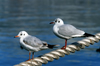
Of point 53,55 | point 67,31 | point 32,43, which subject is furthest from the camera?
point 67,31

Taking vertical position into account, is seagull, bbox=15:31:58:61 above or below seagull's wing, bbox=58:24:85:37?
below

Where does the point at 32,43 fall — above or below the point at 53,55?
above

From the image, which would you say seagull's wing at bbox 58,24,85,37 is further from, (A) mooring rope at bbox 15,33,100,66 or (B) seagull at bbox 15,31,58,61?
(B) seagull at bbox 15,31,58,61

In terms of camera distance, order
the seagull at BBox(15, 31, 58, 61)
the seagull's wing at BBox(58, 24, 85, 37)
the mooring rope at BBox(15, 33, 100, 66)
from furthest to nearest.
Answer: the seagull's wing at BBox(58, 24, 85, 37) < the mooring rope at BBox(15, 33, 100, 66) < the seagull at BBox(15, 31, 58, 61)

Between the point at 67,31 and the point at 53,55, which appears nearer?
the point at 53,55

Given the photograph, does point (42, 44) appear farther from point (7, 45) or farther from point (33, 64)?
point (7, 45)

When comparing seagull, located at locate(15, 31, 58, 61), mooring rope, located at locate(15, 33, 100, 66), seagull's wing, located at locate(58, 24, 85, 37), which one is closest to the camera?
seagull, located at locate(15, 31, 58, 61)

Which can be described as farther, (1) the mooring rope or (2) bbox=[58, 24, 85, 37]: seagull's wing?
(2) bbox=[58, 24, 85, 37]: seagull's wing

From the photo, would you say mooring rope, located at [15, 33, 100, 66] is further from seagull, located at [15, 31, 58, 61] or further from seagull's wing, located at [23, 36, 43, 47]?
seagull's wing, located at [23, 36, 43, 47]

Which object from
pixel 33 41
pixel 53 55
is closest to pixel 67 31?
pixel 53 55

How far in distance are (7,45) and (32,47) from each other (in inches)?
308

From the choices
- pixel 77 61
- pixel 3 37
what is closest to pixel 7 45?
pixel 3 37

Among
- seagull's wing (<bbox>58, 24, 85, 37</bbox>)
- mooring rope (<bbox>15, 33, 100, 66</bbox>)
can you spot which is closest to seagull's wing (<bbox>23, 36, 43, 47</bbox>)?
mooring rope (<bbox>15, 33, 100, 66</bbox>)

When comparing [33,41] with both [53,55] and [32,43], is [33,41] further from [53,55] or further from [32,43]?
[53,55]
